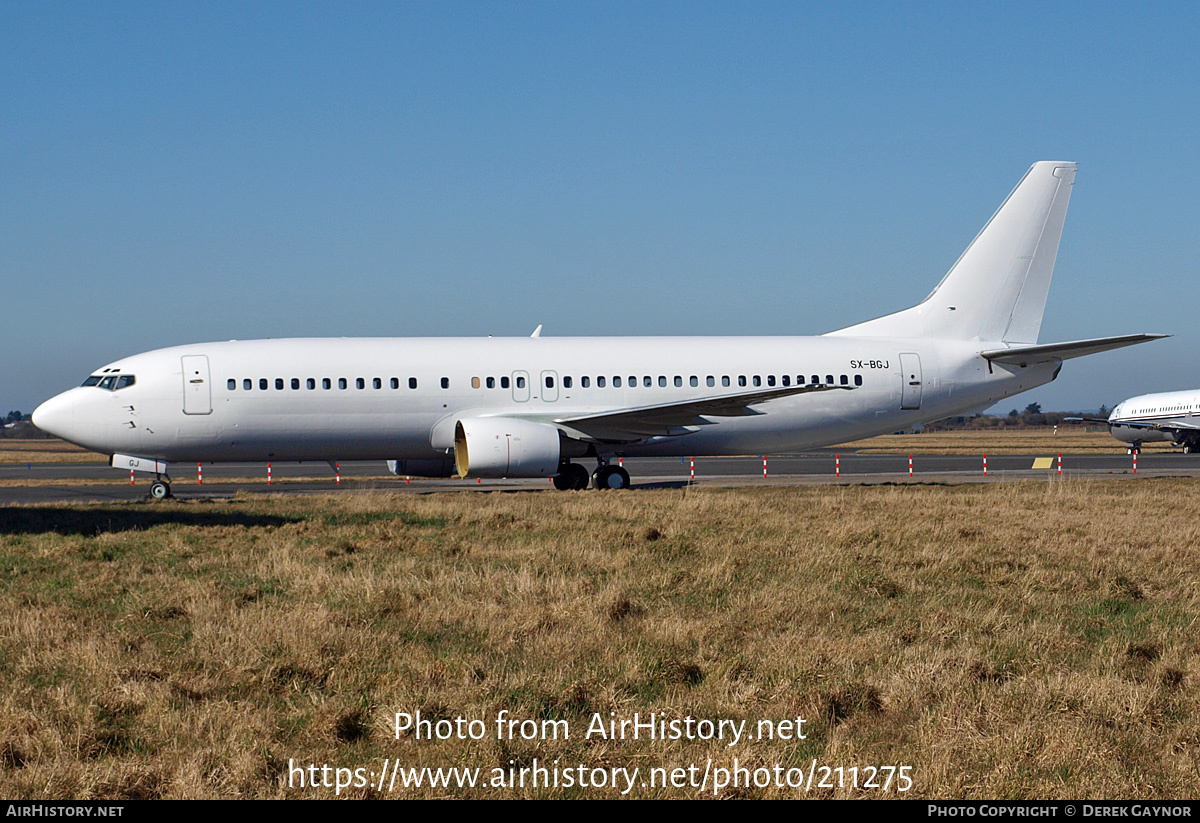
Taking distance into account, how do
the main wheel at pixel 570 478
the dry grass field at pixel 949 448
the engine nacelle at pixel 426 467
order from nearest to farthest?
the main wheel at pixel 570 478 → the engine nacelle at pixel 426 467 → the dry grass field at pixel 949 448

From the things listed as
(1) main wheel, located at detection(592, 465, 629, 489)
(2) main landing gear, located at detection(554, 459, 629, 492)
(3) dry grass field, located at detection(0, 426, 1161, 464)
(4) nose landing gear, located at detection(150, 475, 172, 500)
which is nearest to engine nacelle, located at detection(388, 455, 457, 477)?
Result: (2) main landing gear, located at detection(554, 459, 629, 492)

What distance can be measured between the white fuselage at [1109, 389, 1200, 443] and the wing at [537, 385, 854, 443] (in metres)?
41.6

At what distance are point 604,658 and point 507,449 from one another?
51.1ft

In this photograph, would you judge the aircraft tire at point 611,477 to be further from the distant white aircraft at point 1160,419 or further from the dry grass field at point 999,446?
the distant white aircraft at point 1160,419

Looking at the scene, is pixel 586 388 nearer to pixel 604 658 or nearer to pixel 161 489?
pixel 161 489

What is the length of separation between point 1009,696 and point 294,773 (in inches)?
178

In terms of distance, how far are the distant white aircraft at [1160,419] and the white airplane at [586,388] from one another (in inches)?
1411

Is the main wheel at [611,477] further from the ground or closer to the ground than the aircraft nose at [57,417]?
closer to the ground

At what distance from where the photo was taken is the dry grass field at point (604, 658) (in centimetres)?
586

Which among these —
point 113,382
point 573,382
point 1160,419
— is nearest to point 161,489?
point 113,382

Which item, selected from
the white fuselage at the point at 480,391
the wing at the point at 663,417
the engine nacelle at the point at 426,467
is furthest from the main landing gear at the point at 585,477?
the engine nacelle at the point at 426,467

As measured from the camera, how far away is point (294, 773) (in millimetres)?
5703

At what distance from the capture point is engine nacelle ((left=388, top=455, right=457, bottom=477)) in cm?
2705

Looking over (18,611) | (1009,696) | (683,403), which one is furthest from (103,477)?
(1009,696)
